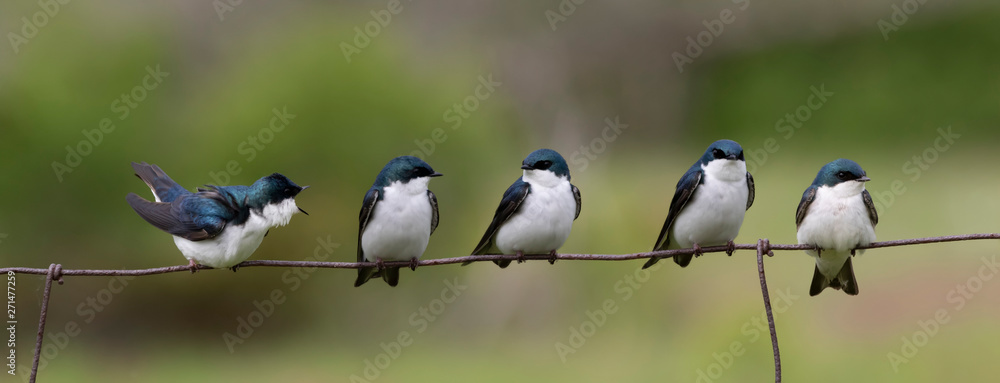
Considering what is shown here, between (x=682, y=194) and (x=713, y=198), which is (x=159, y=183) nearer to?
(x=682, y=194)

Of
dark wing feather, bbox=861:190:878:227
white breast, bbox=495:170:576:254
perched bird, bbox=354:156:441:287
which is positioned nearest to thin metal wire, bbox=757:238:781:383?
dark wing feather, bbox=861:190:878:227

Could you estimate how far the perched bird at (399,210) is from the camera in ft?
13.1

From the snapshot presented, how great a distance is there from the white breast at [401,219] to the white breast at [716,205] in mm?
1096

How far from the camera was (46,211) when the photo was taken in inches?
609

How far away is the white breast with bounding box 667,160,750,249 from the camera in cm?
398

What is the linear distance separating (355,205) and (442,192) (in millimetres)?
1543

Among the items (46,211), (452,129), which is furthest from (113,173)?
(452,129)

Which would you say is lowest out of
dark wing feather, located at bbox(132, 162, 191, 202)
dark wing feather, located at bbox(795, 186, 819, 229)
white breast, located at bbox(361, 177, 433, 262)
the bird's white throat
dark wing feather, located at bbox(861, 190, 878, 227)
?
dark wing feather, located at bbox(861, 190, 878, 227)

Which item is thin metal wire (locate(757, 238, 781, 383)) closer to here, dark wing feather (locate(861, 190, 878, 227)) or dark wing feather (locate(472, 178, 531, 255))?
dark wing feather (locate(861, 190, 878, 227))

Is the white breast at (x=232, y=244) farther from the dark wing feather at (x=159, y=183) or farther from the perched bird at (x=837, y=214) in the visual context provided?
the perched bird at (x=837, y=214)

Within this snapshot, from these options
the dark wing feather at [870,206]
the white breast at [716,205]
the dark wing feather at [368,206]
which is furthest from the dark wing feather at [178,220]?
the dark wing feather at [870,206]

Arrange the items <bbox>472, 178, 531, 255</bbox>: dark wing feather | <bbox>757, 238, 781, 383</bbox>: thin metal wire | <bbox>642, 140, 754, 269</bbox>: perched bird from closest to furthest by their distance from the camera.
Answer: <bbox>757, 238, 781, 383</bbox>: thin metal wire < <bbox>642, 140, 754, 269</bbox>: perched bird < <bbox>472, 178, 531, 255</bbox>: dark wing feather

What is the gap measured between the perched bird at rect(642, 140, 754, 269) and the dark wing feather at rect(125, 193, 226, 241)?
5.72ft

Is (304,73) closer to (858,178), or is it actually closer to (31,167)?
(31,167)
